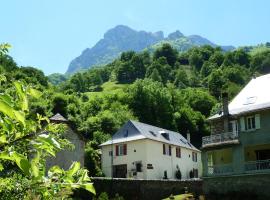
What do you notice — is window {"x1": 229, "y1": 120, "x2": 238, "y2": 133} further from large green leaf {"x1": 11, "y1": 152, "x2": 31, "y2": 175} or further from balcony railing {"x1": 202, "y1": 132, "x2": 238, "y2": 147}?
large green leaf {"x1": 11, "y1": 152, "x2": 31, "y2": 175}

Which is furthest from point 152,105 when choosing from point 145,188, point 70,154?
point 145,188

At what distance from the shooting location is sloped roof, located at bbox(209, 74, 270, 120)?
3895cm

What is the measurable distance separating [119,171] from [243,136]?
23.4m

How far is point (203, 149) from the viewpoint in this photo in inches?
1652

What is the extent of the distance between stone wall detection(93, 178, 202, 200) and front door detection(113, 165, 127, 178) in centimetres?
1305

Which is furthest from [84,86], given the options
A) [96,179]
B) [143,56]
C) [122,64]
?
[96,179]

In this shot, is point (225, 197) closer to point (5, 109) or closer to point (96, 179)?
point (96, 179)

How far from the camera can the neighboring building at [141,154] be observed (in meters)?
56.8

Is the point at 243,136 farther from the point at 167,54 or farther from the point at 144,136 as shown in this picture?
the point at 167,54

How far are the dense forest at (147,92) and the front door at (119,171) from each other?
1966 millimetres

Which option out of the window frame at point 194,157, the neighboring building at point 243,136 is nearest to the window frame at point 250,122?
Result: the neighboring building at point 243,136

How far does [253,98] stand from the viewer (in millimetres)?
40750

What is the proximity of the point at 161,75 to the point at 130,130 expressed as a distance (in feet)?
350

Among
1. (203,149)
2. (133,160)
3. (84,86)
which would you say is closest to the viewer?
(203,149)
